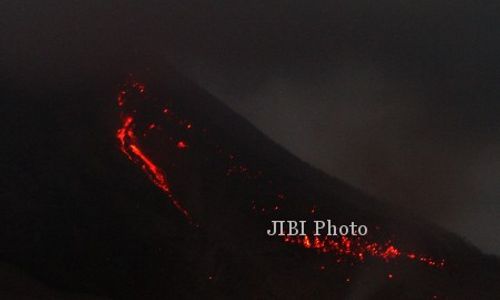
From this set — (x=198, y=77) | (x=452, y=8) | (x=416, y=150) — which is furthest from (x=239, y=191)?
(x=452, y=8)

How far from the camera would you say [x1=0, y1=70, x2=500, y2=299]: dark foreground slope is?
233cm

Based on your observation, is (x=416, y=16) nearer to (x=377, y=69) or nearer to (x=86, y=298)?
(x=377, y=69)

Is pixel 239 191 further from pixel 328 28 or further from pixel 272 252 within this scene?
pixel 328 28

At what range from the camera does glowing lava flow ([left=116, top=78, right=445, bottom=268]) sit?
2.32 m

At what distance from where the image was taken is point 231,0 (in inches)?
93.9

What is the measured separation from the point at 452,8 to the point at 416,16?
124 mm

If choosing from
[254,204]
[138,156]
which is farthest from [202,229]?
[138,156]

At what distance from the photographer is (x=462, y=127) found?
2.36 meters

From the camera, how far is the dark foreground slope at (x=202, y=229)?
233cm

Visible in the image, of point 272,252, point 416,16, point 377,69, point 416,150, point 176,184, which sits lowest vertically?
point 272,252

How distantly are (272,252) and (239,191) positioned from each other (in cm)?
23

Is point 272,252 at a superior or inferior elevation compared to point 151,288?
superior

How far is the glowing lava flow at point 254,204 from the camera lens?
7.62ft

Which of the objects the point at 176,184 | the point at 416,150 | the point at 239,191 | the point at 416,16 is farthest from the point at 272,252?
the point at 416,16
